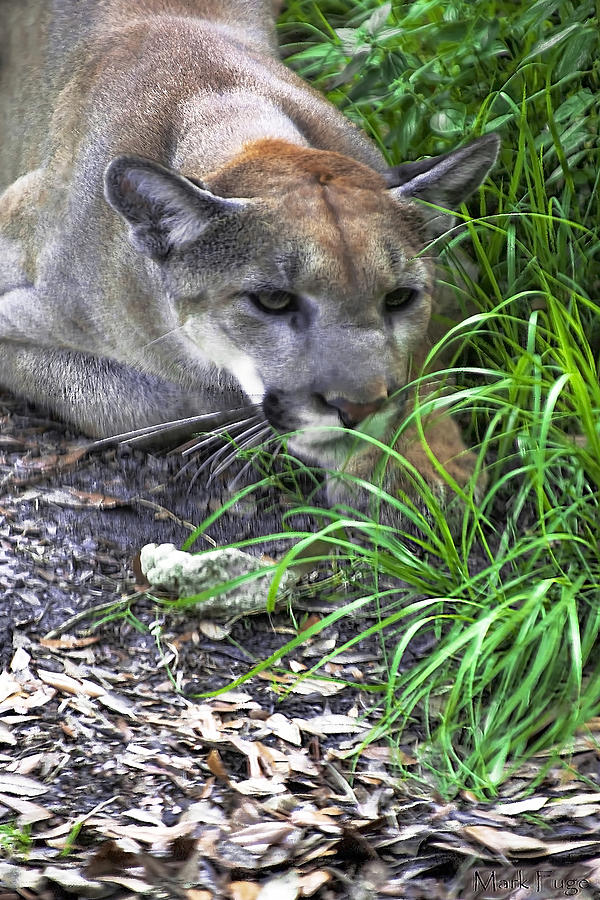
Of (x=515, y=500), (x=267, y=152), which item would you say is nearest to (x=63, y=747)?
A: (x=515, y=500)

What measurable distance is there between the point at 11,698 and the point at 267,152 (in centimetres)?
182

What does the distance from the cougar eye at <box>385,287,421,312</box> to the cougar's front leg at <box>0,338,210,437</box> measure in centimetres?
100

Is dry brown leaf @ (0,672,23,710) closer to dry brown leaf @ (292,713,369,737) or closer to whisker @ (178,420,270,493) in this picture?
dry brown leaf @ (292,713,369,737)

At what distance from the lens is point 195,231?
3.40m

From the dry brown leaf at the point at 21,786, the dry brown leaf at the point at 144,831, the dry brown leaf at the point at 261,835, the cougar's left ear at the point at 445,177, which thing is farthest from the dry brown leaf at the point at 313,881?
the cougar's left ear at the point at 445,177

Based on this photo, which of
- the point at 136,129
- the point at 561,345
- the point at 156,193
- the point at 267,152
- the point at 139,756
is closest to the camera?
the point at 139,756

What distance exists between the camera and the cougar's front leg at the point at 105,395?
421 centimetres

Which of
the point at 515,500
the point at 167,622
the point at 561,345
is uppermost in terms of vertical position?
the point at 561,345

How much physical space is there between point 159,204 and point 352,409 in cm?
87

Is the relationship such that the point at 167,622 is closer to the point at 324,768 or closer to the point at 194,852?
the point at 324,768

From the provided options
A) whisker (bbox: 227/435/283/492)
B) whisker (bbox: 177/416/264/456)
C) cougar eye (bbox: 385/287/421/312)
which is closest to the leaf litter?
whisker (bbox: 227/435/283/492)

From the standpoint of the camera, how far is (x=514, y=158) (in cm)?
406

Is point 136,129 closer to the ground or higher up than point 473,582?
higher up

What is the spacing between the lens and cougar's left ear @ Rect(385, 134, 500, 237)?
342 centimetres
